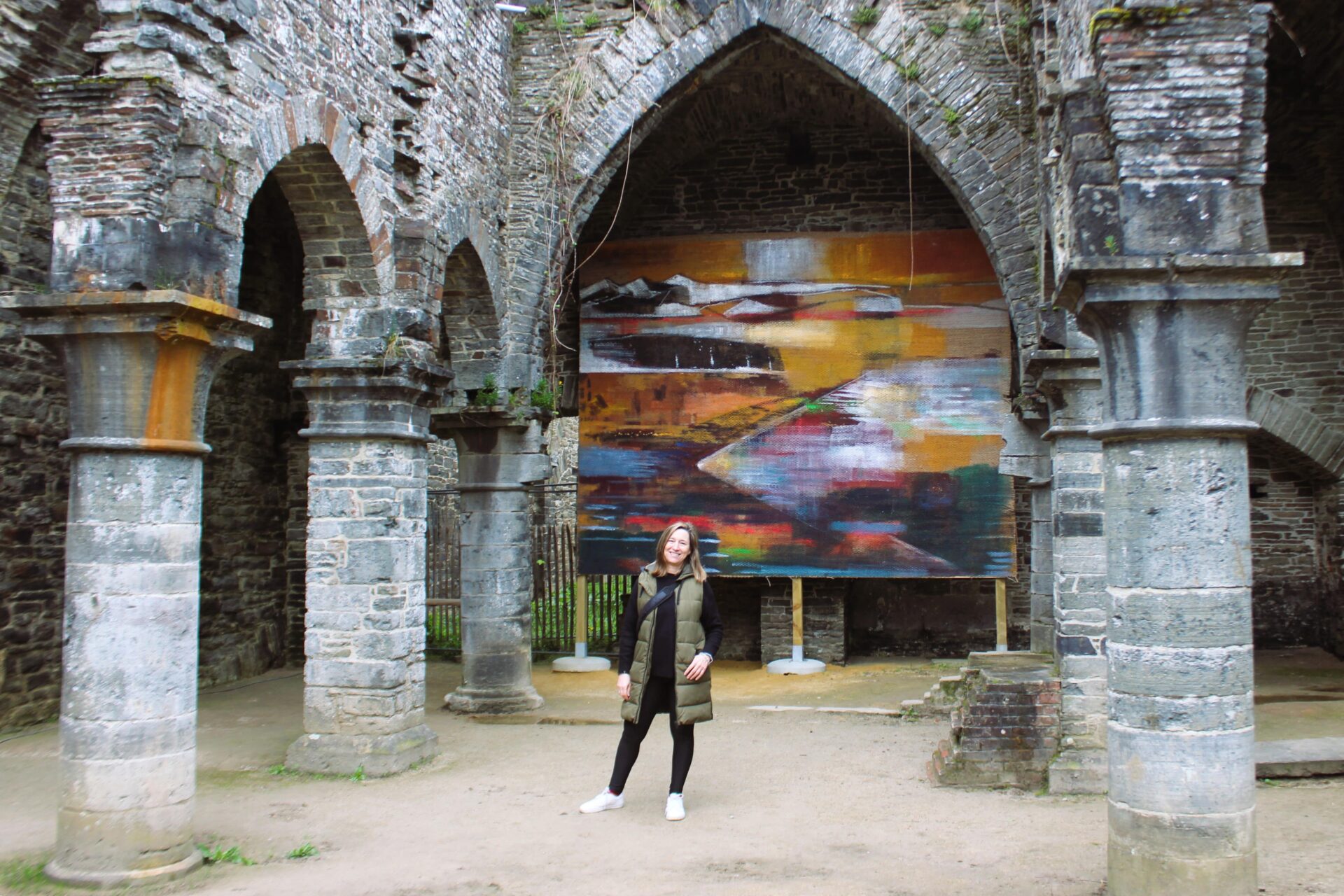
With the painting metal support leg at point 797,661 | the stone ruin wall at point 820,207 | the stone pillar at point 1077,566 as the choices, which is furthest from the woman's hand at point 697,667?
the stone ruin wall at point 820,207

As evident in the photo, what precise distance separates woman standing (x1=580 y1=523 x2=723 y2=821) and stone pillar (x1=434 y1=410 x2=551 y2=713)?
392 cm

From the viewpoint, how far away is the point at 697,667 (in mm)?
5211

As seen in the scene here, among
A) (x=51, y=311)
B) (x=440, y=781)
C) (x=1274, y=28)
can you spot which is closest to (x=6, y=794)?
(x=440, y=781)

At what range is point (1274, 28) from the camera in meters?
9.56

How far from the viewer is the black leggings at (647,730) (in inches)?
212

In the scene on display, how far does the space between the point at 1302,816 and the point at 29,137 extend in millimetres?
9079

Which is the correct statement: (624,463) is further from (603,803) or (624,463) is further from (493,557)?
(603,803)

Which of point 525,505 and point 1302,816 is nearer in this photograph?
point 1302,816

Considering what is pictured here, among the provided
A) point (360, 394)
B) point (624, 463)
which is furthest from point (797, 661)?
point (360, 394)

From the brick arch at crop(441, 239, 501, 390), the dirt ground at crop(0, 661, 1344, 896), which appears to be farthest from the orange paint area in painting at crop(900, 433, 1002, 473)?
the brick arch at crop(441, 239, 501, 390)

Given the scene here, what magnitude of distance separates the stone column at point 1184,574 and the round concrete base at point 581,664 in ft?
27.5

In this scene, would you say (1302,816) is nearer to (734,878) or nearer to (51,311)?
(734,878)

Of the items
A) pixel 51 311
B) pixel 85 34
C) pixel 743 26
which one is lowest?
pixel 51 311

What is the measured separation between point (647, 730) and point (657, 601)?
0.66 meters
